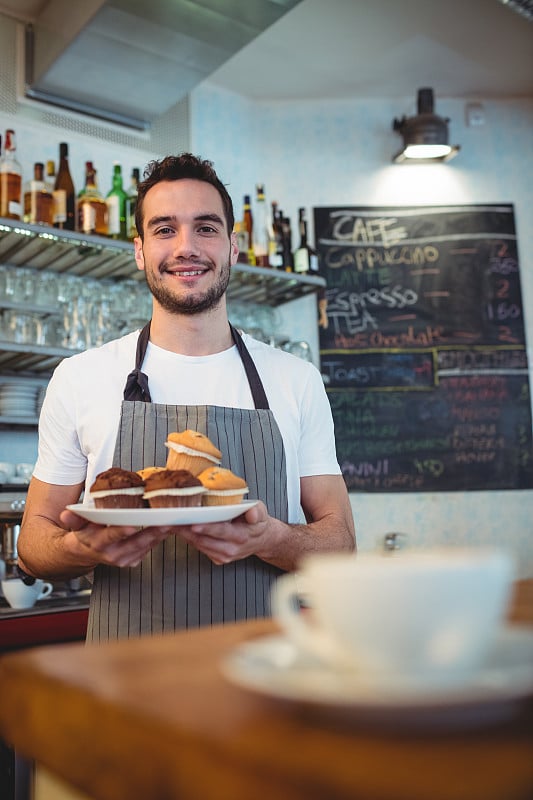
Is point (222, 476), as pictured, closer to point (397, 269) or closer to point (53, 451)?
point (53, 451)

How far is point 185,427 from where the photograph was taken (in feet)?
5.56

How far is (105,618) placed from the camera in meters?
1.57

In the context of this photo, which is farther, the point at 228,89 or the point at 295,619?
the point at 228,89

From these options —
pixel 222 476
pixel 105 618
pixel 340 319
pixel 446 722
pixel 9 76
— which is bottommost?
pixel 105 618

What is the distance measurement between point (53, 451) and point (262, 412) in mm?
474

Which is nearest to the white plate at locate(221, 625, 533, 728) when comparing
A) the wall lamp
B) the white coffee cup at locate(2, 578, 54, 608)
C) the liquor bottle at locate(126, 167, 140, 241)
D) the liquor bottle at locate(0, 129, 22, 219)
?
the white coffee cup at locate(2, 578, 54, 608)

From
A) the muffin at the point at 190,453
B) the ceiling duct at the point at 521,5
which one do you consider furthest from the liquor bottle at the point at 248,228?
the muffin at the point at 190,453

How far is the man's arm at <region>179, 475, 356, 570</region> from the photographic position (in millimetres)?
1241

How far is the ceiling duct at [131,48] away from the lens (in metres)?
2.89

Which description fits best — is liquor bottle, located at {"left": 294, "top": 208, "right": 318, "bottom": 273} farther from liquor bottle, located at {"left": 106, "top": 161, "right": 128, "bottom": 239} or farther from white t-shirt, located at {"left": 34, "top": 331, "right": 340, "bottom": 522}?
white t-shirt, located at {"left": 34, "top": 331, "right": 340, "bottom": 522}

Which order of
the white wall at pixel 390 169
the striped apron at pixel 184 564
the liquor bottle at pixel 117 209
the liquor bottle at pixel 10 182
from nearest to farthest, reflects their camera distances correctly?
the striped apron at pixel 184 564
the liquor bottle at pixel 10 182
the liquor bottle at pixel 117 209
the white wall at pixel 390 169

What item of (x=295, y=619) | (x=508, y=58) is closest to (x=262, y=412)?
(x=295, y=619)

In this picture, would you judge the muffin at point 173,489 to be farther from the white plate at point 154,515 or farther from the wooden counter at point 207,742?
the wooden counter at point 207,742

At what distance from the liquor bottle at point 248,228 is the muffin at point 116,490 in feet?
8.31
